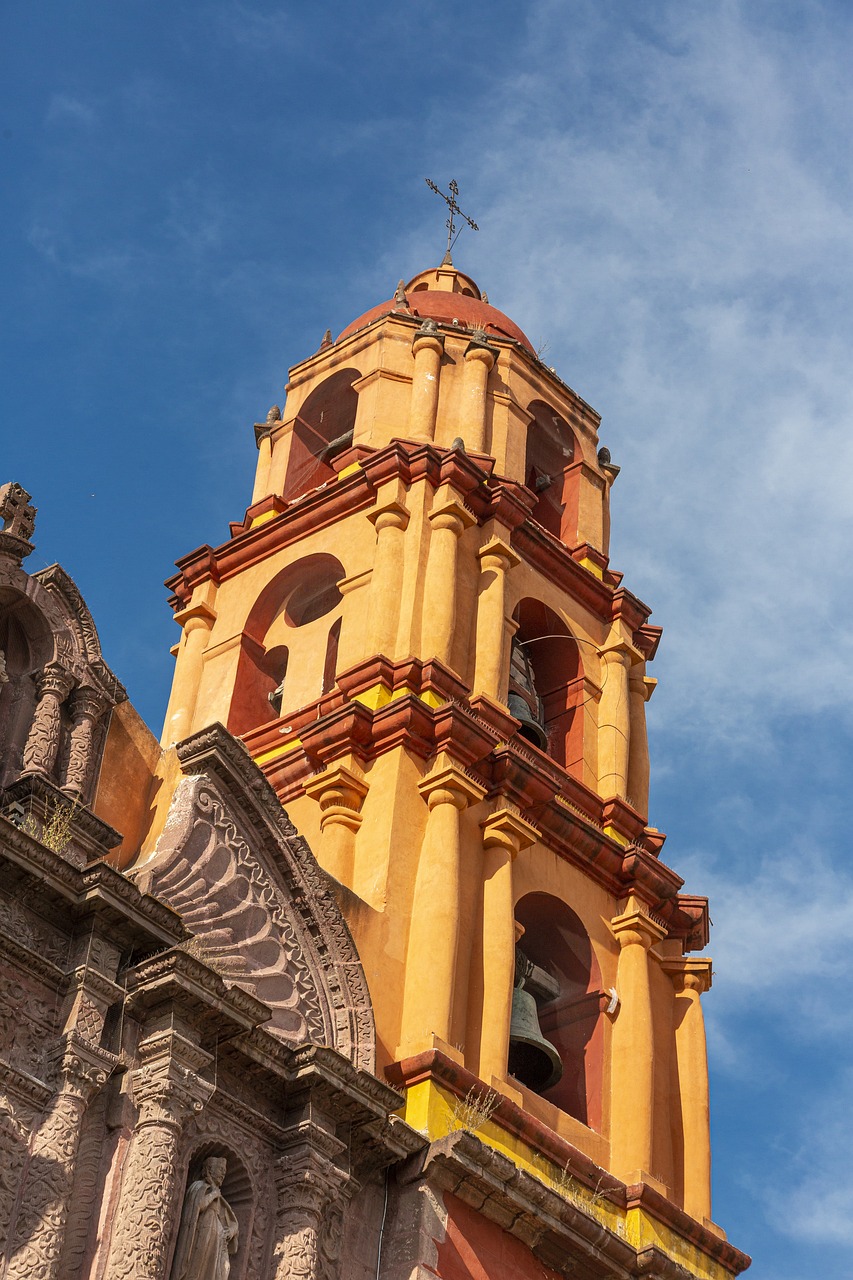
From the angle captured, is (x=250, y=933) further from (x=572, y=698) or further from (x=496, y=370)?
(x=496, y=370)

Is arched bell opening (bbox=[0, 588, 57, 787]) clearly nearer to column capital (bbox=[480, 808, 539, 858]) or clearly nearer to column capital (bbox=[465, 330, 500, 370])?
column capital (bbox=[480, 808, 539, 858])

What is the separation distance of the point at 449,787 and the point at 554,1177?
3.25 m

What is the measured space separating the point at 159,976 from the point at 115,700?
3.26 m

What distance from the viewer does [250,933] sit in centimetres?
1566

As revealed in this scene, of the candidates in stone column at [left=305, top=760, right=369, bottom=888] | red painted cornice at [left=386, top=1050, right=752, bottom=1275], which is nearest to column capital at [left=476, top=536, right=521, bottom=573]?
stone column at [left=305, top=760, right=369, bottom=888]

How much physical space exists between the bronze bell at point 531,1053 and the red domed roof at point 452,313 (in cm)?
862

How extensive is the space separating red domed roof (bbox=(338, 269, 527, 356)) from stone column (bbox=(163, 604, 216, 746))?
407 cm

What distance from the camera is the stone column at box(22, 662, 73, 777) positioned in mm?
15422

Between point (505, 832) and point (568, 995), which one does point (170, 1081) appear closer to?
point (505, 832)

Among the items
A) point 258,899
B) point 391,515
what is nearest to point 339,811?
point 258,899

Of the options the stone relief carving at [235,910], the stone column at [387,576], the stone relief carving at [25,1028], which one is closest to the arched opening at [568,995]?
the stone column at [387,576]

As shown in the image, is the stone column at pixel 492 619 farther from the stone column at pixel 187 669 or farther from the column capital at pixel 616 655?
the stone column at pixel 187 669

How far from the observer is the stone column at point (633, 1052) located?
56.7 ft

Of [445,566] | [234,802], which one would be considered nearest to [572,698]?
[445,566]
